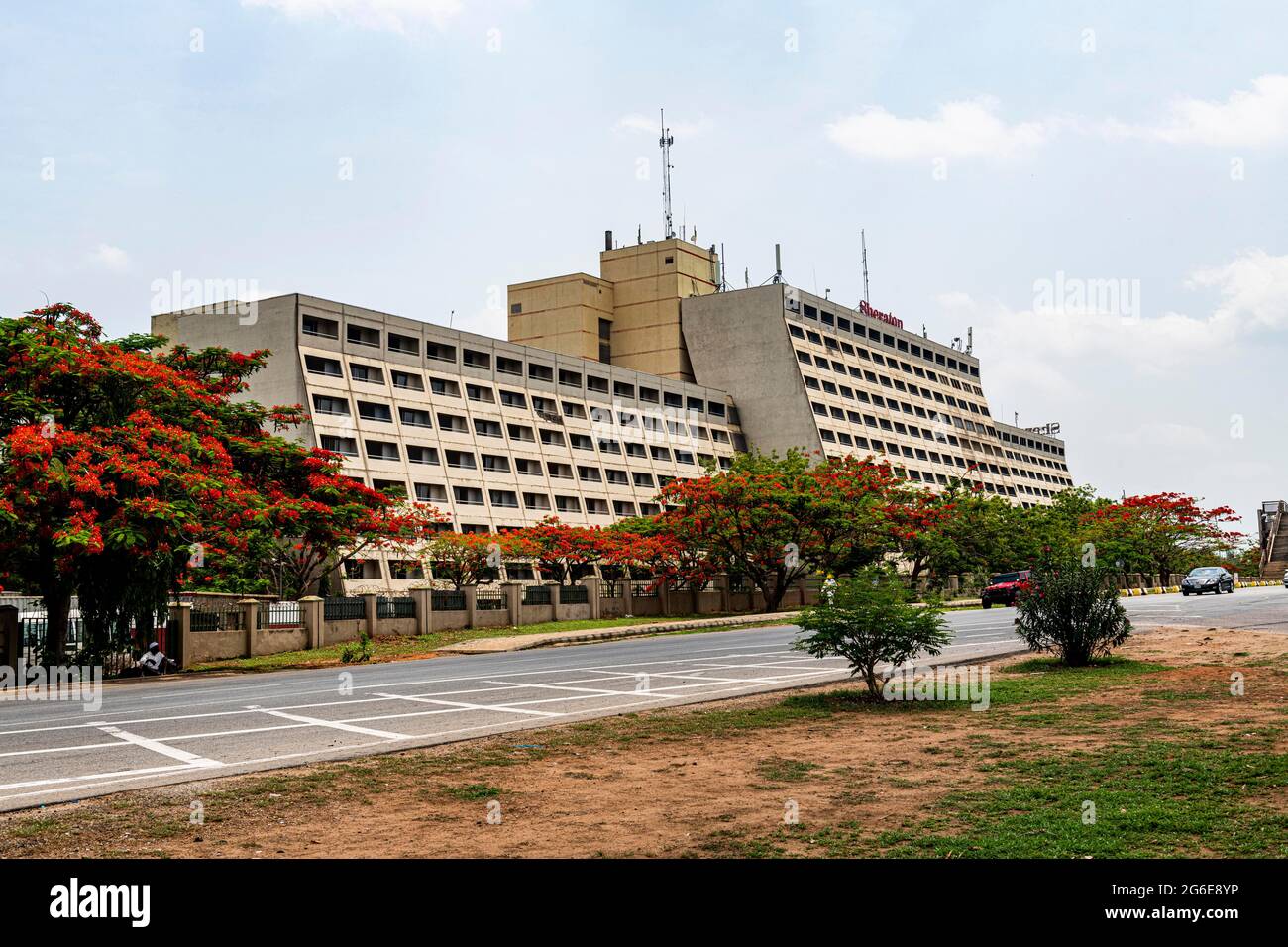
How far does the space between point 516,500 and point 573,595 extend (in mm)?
23882

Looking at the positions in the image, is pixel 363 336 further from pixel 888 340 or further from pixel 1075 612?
pixel 888 340

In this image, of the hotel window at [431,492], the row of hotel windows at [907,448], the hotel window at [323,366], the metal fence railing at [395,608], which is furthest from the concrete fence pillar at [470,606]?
the row of hotel windows at [907,448]

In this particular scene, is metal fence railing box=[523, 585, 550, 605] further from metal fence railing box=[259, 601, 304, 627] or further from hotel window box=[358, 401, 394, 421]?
hotel window box=[358, 401, 394, 421]

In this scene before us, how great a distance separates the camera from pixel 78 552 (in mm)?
23875

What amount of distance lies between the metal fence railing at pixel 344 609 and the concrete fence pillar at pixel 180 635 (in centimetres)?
619

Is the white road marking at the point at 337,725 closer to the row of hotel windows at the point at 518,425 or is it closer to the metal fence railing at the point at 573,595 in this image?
the metal fence railing at the point at 573,595

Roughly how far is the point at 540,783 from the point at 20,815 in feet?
12.5

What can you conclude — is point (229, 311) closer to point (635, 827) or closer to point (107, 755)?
point (107, 755)

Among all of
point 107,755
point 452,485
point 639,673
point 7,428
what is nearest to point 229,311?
point 452,485

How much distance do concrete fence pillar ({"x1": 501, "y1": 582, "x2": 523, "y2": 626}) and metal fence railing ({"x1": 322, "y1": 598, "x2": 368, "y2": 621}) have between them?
24.8 feet

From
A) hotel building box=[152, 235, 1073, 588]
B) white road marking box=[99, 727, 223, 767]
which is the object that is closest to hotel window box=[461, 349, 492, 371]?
hotel building box=[152, 235, 1073, 588]

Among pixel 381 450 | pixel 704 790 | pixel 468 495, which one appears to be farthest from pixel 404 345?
pixel 704 790

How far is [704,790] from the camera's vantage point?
857 centimetres

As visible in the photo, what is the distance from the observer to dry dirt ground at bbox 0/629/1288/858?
22.4ft
